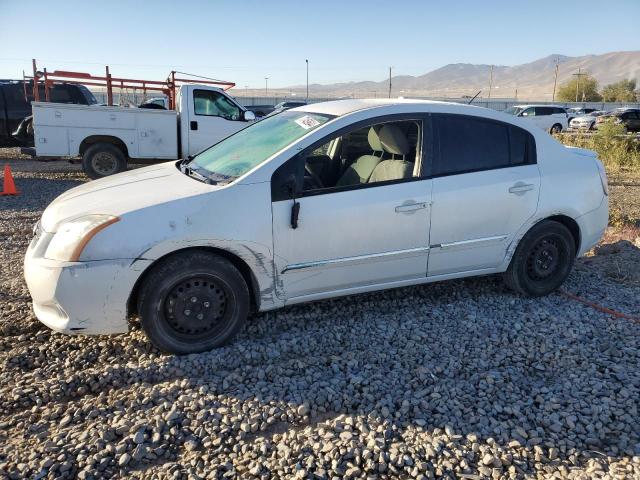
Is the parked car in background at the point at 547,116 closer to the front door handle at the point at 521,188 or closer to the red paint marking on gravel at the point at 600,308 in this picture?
the red paint marking on gravel at the point at 600,308

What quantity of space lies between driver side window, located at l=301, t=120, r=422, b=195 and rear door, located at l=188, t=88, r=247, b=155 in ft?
24.4

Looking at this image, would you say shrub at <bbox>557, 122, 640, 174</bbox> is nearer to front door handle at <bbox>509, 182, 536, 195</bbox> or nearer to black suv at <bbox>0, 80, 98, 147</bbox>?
front door handle at <bbox>509, 182, 536, 195</bbox>

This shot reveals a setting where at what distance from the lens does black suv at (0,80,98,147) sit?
14.1 m

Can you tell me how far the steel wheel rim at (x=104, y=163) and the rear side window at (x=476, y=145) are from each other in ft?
28.8

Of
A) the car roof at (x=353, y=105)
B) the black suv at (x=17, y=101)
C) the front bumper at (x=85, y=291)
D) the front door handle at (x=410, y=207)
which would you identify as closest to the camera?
the front bumper at (x=85, y=291)

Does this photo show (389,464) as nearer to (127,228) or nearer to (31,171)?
(127,228)

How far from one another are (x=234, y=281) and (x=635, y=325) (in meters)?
3.24

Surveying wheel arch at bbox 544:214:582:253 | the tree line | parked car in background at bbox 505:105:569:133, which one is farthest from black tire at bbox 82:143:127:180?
the tree line

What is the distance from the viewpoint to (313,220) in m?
3.82

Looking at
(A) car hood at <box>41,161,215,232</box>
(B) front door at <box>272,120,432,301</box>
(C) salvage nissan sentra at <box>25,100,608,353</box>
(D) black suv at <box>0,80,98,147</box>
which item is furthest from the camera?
(D) black suv at <box>0,80,98,147</box>

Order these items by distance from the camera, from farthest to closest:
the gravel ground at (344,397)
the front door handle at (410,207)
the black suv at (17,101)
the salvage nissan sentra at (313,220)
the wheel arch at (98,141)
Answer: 1. the black suv at (17,101)
2. the wheel arch at (98,141)
3. the front door handle at (410,207)
4. the salvage nissan sentra at (313,220)
5. the gravel ground at (344,397)

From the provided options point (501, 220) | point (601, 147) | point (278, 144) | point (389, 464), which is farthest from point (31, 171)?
point (601, 147)

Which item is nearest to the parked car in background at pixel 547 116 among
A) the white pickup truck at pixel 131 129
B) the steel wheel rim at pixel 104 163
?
the white pickup truck at pixel 131 129

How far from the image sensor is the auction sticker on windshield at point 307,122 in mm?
4137
